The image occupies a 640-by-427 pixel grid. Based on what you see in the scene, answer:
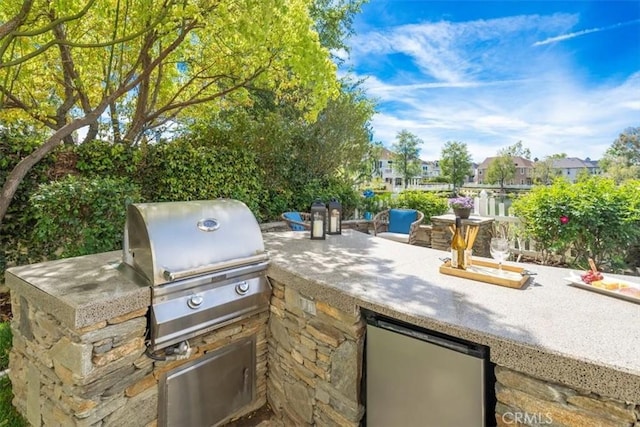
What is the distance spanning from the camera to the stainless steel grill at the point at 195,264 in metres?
1.82

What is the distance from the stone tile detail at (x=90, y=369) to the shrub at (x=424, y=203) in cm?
582

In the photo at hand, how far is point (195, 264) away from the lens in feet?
6.31

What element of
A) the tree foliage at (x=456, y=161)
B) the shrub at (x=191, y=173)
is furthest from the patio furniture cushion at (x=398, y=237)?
the tree foliage at (x=456, y=161)

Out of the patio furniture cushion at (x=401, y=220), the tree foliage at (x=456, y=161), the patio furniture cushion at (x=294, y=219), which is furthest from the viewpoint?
the tree foliage at (x=456, y=161)

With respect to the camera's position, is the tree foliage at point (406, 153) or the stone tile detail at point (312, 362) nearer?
the stone tile detail at point (312, 362)

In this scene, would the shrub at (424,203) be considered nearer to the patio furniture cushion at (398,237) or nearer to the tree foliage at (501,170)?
the patio furniture cushion at (398,237)

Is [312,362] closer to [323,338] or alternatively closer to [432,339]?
[323,338]

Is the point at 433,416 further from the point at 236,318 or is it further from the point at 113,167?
the point at 113,167

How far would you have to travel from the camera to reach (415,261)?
93.0 inches

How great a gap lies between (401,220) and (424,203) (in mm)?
1776

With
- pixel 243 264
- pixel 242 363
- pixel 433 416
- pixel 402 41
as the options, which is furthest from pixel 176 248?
pixel 402 41

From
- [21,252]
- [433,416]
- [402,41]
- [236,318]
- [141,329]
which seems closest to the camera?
[433,416]

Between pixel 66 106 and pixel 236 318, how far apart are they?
5913 millimetres

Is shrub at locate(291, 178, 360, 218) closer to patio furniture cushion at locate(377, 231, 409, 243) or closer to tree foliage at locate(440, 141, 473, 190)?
patio furniture cushion at locate(377, 231, 409, 243)
